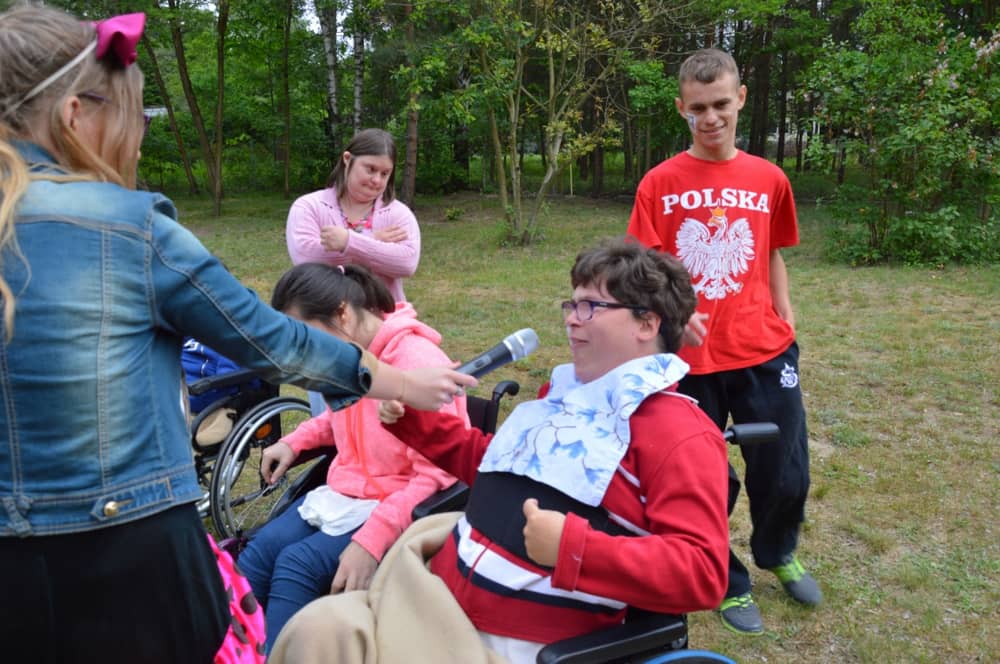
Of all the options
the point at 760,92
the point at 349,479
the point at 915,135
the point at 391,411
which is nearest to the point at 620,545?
the point at 391,411

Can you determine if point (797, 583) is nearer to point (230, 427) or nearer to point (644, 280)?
point (644, 280)

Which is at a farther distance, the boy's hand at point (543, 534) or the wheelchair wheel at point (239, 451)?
the wheelchair wheel at point (239, 451)

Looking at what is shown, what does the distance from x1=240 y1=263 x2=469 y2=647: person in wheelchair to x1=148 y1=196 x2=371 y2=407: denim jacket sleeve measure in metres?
0.79

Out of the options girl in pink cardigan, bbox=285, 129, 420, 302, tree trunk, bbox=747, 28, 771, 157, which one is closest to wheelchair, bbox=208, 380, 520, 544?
girl in pink cardigan, bbox=285, 129, 420, 302

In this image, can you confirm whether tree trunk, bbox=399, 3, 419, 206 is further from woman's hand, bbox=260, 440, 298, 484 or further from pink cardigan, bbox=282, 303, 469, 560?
pink cardigan, bbox=282, 303, 469, 560

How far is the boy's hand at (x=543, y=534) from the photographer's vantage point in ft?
5.22

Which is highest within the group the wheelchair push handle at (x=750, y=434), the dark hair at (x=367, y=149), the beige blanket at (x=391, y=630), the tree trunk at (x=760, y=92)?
the tree trunk at (x=760, y=92)

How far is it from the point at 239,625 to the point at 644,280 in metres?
1.17

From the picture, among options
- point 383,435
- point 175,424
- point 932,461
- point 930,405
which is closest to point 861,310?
point 930,405

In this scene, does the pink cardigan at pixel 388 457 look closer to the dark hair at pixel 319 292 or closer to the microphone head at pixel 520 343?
the dark hair at pixel 319 292

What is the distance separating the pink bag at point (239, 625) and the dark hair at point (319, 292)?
1006 mm

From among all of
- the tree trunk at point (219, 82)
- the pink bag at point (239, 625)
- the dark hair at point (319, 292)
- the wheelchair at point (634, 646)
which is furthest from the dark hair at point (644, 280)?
the tree trunk at point (219, 82)

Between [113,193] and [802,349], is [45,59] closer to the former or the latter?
[113,193]

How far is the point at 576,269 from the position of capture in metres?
2.01
